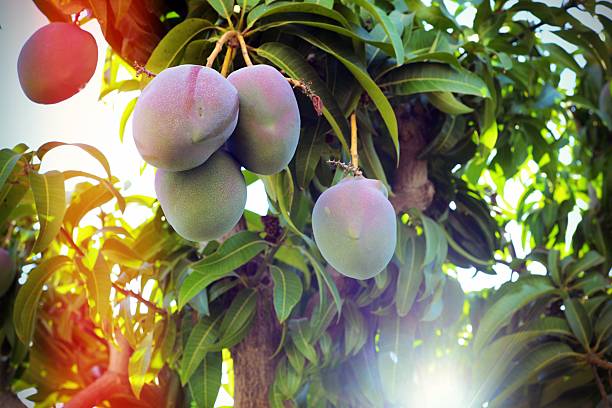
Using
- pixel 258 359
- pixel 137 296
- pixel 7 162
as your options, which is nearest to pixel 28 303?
pixel 137 296

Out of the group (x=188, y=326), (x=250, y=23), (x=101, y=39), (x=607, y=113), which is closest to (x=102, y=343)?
(x=188, y=326)

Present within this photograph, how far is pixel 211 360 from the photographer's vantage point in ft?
3.34

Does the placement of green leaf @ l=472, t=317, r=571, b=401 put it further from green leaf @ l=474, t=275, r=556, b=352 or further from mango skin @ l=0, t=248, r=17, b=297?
mango skin @ l=0, t=248, r=17, b=297

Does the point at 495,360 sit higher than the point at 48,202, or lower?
lower

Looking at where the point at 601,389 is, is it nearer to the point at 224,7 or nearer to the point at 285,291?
the point at 285,291

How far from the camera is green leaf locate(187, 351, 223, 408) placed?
0.98m

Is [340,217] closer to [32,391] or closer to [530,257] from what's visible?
[530,257]

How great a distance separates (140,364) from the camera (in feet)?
3.34

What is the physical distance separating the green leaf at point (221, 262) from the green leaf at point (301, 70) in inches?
11.9

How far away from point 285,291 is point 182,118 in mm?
483

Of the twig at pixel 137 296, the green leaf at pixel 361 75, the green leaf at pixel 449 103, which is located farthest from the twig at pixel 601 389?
the twig at pixel 137 296

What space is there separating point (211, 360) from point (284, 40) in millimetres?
545

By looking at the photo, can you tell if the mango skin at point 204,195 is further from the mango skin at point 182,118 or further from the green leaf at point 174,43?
the green leaf at point 174,43

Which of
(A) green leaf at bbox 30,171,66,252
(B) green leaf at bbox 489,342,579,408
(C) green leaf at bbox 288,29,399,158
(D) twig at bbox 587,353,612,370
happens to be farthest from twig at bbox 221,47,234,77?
(D) twig at bbox 587,353,612,370
